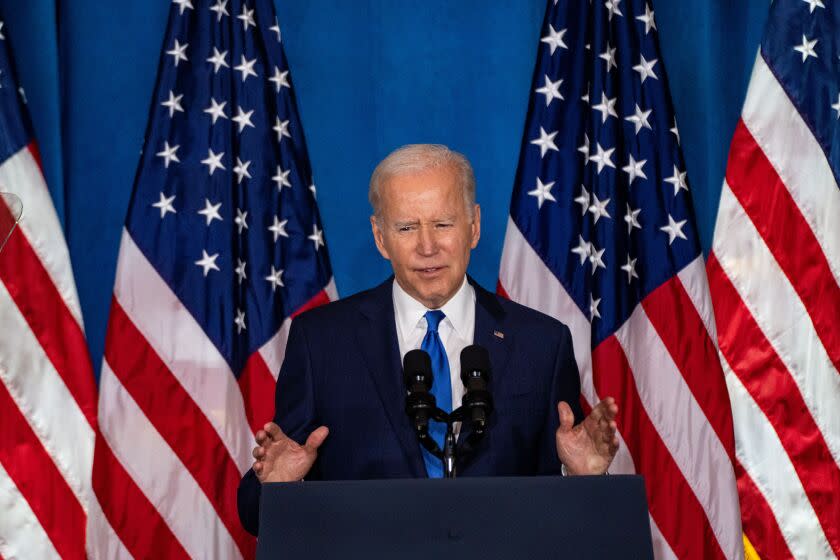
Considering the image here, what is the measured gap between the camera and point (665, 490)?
3.69 m

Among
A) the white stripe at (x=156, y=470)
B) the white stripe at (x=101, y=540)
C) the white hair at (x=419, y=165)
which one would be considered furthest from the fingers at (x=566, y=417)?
the white stripe at (x=101, y=540)

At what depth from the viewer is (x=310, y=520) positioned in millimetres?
1702

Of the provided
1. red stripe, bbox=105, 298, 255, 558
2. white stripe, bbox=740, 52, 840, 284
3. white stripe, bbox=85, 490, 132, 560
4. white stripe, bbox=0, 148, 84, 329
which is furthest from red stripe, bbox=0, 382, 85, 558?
white stripe, bbox=740, 52, 840, 284

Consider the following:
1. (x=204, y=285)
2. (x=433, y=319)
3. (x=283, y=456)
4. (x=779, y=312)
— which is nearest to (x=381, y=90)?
(x=204, y=285)

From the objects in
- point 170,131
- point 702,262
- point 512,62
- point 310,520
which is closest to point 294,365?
point 310,520

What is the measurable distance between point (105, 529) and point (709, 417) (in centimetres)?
212

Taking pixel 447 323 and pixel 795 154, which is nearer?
pixel 447 323

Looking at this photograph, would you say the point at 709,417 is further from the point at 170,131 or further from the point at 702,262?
the point at 170,131

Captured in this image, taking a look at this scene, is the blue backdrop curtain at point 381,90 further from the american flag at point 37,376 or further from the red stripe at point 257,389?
the red stripe at point 257,389

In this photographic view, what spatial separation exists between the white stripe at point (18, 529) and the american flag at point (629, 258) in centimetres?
182

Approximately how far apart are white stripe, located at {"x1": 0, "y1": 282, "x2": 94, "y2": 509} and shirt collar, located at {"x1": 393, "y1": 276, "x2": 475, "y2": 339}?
1.55 m

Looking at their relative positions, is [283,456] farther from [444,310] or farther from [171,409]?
[171,409]

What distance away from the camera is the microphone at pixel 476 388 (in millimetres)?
1901

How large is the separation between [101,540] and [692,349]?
215 cm
